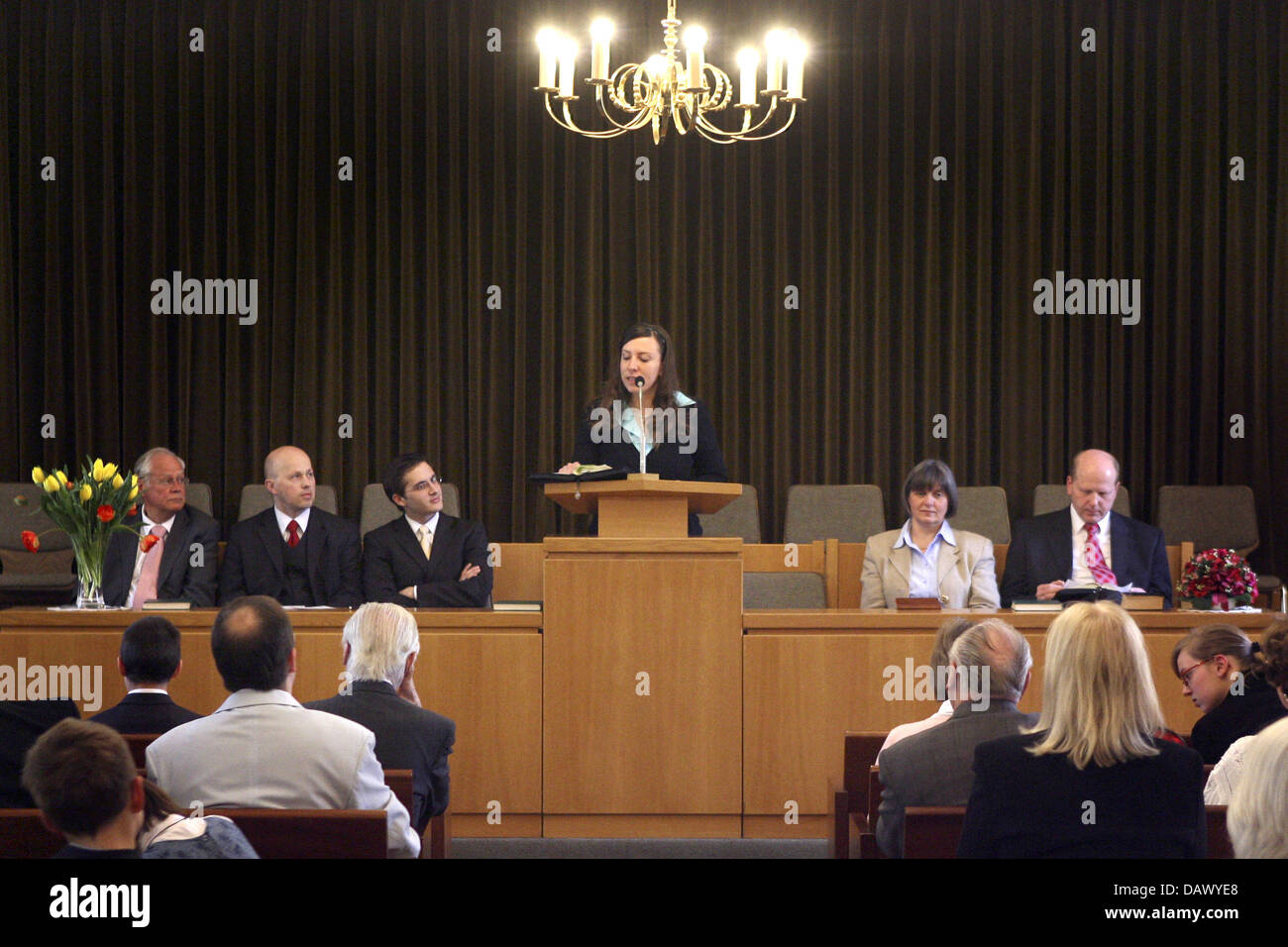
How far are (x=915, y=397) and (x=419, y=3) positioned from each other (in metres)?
3.62

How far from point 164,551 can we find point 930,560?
118 inches

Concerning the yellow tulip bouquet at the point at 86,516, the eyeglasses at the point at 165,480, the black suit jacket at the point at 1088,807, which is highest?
the eyeglasses at the point at 165,480

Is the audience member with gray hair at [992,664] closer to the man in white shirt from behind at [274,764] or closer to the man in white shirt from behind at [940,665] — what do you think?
the man in white shirt from behind at [940,665]

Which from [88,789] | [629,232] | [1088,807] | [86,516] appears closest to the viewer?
[88,789]

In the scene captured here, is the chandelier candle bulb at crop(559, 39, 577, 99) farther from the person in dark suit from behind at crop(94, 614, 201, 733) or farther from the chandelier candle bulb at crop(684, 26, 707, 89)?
the person in dark suit from behind at crop(94, 614, 201, 733)

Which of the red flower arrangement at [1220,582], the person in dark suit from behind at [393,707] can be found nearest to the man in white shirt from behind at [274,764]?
the person in dark suit from behind at [393,707]

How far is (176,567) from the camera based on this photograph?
5.48 metres

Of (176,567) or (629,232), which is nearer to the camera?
(176,567)

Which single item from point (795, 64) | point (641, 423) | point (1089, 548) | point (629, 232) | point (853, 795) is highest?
point (795, 64)

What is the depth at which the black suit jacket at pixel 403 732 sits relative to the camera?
323cm

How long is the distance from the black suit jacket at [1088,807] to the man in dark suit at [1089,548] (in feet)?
10.5

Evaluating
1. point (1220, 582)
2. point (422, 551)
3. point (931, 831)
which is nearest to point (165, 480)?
point (422, 551)

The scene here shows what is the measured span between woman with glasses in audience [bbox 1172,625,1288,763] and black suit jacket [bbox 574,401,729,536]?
195 centimetres

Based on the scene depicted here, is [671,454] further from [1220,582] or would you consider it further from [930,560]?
[1220,582]
